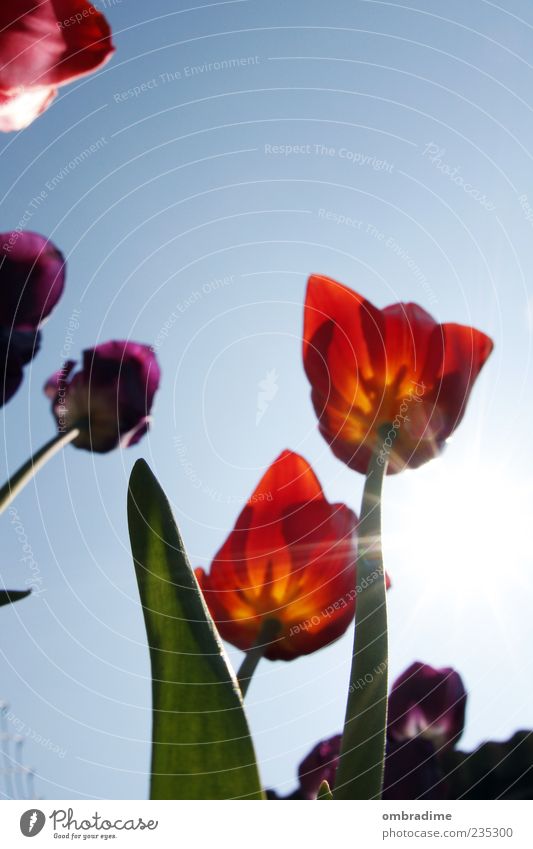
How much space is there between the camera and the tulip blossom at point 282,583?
0.26m

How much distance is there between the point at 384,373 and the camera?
271mm

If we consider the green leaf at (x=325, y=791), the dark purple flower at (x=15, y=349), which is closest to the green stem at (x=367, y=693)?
the green leaf at (x=325, y=791)

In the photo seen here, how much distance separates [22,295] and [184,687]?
0.14 metres

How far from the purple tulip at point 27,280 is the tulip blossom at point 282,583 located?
0.10 metres

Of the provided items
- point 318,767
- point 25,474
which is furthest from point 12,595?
point 318,767

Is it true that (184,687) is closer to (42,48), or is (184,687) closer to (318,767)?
(318,767)

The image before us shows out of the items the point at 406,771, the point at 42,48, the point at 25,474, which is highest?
the point at 42,48

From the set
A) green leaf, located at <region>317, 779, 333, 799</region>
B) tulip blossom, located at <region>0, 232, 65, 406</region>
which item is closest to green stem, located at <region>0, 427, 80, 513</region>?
tulip blossom, located at <region>0, 232, 65, 406</region>

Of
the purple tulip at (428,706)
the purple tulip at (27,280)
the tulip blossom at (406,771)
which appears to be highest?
the purple tulip at (27,280)

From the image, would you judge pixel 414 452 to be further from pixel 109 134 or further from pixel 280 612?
pixel 109 134

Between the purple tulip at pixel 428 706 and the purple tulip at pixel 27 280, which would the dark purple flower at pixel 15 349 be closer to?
the purple tulip at pixel 27 280

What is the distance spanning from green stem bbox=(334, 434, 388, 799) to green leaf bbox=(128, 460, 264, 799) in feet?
0.10

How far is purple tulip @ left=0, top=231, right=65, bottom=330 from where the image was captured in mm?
249

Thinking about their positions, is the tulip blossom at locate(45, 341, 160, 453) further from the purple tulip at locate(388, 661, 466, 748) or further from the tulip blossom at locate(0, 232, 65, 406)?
the purple tulip at locate(388, 661, 466, 748)
